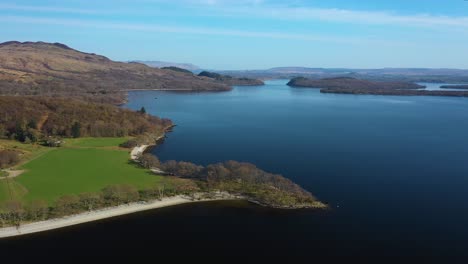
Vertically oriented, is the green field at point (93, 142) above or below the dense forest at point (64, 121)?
below

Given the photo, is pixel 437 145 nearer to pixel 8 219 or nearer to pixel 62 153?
pixel 62 153

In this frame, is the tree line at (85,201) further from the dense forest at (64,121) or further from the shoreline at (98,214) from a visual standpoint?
the dense forest at (64,121)

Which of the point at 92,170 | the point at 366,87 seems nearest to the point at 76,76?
the point at 366,87

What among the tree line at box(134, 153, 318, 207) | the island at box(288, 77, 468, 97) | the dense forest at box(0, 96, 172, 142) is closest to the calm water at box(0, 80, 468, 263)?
the tree line at box(134, 153, 318, 207)

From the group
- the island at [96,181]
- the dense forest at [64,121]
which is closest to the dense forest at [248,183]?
the island at [96,181]

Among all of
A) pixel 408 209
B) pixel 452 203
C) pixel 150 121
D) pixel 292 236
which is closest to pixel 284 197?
pixel 292 236

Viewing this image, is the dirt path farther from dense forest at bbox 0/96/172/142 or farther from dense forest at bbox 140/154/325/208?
dense forest at bbox 0/96/172/142

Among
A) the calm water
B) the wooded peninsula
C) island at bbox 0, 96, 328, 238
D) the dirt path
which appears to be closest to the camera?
the calm water
